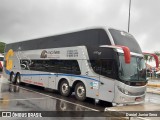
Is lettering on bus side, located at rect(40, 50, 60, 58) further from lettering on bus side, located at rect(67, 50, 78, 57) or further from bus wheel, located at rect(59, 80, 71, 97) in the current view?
bus wheel, located at rect(59, 80, 71, 97)

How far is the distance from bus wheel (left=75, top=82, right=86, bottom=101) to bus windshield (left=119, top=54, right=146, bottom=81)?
113 inches

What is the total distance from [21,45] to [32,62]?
3.14 metres

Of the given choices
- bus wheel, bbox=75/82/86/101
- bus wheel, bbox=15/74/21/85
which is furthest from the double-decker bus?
bus wheel, bbox=15/74/21/85

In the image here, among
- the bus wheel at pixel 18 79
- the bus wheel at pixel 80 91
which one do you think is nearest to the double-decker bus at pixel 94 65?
the bus wheel at pixel 80 91

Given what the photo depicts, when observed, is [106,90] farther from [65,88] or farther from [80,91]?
[65,88]

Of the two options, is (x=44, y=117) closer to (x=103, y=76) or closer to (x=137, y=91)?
(x=103, y=76)

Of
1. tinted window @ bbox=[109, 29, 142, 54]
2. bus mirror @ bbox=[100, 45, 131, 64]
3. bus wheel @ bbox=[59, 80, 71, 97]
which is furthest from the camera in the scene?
bus wheel @ bbox=[59, 80, 71, 97]

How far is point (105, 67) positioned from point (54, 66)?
16.9 feet

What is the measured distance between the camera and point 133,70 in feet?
43.9

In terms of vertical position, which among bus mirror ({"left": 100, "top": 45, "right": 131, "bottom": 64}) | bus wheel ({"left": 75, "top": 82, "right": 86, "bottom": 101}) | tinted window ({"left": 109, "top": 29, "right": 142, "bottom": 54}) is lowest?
bus wheel ({"left": 75, "top": 82, "right": 86, "bottom": 101})

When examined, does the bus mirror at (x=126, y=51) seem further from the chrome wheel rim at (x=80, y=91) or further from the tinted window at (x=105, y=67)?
the chrome wheel rim at (x=80, y=91)

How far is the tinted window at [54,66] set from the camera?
15837mm

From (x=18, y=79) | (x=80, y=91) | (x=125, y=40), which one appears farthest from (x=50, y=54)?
(x=18, y=79)

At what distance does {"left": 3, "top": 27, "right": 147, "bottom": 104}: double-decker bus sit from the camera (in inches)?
508
